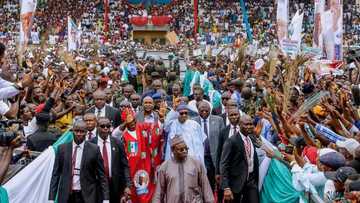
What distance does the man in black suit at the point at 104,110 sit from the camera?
1016 cm

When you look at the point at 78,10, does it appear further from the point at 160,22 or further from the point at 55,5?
the point at 160,22

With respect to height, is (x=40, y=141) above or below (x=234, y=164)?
above

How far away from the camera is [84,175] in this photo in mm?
7785

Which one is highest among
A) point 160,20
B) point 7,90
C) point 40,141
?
point 7,90

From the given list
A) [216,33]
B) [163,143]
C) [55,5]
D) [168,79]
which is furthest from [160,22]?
[163,143]

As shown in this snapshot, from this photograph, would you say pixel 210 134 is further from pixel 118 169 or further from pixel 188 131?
pixel 118 169

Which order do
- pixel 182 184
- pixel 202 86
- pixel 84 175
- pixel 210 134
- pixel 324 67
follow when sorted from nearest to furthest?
pixel 182 184
pixel 84 175
pixel 210 134
pixel 324 67
pixel 202 86

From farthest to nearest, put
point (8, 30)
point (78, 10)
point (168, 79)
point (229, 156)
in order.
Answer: point (78, 10), point (8, 30), point (168, 79), point (229, 156)

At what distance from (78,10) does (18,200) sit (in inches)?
1654

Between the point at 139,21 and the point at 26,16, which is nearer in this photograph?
the point at 26,16

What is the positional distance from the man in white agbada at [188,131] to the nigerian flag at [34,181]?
65.4 inches

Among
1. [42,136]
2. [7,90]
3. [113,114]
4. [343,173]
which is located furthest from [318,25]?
[343,173]

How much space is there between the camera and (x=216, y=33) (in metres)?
44.8

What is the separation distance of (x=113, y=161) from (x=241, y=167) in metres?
1.24
